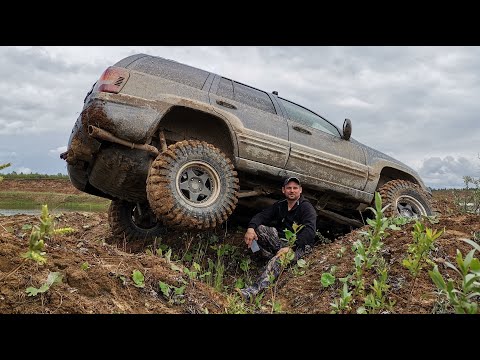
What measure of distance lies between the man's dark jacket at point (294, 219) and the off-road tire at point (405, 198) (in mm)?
2141

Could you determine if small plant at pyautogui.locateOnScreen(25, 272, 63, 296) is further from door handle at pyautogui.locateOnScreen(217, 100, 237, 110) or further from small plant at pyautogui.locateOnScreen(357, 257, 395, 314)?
door handle at pyautogui.locateOnScreen(217, 100, 237, 110)

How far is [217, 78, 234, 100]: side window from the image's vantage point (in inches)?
242

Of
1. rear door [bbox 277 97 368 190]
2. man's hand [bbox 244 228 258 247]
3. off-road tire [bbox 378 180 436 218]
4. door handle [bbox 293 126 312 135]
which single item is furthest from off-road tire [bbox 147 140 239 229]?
off-road tire [bbox 378 180 436 218]

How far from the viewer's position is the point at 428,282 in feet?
12.2

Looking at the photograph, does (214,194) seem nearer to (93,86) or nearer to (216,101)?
(216,101)

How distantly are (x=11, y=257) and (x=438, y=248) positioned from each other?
11.7ft

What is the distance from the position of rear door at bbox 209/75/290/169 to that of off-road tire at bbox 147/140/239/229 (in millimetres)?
479

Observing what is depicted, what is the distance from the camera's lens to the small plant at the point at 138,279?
11.0ft

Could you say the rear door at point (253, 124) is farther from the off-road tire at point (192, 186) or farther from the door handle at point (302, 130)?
the off-road tire at point (192, 186)

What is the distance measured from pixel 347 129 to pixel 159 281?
4.48 m

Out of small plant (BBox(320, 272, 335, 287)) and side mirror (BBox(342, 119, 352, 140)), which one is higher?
side mirror (BBox(342, 119, 352, 140))

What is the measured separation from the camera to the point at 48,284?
112 inches

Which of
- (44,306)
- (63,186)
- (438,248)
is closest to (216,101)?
(438,248)

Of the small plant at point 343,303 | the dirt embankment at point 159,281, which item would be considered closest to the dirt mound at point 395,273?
the dirt embankment at point 159,281
